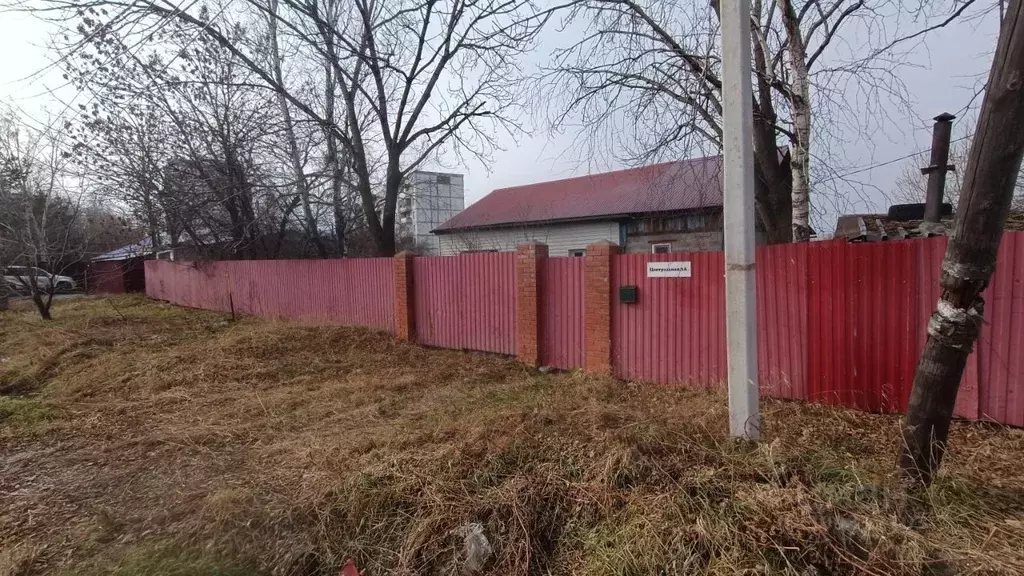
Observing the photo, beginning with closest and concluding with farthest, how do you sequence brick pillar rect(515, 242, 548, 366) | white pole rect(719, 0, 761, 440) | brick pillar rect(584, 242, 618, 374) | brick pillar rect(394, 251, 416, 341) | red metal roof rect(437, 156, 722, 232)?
white pole rect(719, 0, 761, 440)
brick pillar rect(584, 242, 618, 374)
brick pillar rect(515, 242, 548, 366)
brick pillar rect(394, 251, 416, 341)
red metal roof rect(437, 156, 722, 232)

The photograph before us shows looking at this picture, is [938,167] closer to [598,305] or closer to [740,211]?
[598,305]

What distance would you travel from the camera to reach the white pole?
3.18 meters

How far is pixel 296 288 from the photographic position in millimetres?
13188

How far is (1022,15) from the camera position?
2299 mm

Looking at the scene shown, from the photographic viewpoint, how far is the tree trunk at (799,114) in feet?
21.5

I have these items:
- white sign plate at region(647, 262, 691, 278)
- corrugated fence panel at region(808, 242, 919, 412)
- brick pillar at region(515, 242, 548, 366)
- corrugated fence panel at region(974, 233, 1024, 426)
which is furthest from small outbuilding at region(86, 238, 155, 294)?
corrugated fence panel at region(974, 233, 1024, 426)

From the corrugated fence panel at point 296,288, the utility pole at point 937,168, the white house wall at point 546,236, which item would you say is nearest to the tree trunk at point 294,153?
the corrugated fence panel at point 296,288

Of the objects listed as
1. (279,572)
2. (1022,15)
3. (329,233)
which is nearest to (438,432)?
(279,572)

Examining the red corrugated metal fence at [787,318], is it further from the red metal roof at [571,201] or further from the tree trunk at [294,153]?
the red metal roof at [571,201]

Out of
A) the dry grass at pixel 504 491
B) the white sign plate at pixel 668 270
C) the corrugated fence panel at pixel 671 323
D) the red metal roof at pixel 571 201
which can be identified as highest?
Result: the red metal roof at pixel 571 201

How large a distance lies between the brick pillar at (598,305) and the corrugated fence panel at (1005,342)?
11.5 feet

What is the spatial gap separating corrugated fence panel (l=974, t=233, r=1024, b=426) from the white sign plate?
8.31 ft

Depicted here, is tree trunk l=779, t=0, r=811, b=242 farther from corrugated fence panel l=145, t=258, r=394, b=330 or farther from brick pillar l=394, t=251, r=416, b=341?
corrugated fence panel l=145, t=258, r=394, b=330

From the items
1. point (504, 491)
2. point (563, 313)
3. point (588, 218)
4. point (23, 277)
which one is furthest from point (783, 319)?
point (23, 277)
